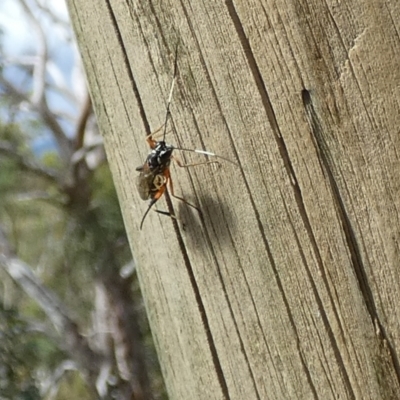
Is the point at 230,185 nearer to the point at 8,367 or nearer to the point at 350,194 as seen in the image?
the point at 350,194

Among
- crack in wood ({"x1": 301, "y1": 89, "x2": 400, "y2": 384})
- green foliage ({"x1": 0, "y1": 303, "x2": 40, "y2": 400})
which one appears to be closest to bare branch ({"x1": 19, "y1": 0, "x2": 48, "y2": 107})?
green foliage ({"x1": 0, "y1": 303, "x2": 40, "y2": 400})

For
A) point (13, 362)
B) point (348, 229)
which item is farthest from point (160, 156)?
point (13, 362)

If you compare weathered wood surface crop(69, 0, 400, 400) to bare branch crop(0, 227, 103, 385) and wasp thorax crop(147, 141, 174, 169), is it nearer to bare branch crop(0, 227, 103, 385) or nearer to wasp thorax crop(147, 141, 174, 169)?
wasp thorax crop(147, 141, 174, 169)

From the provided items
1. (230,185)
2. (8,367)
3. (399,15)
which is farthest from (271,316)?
(8,367)

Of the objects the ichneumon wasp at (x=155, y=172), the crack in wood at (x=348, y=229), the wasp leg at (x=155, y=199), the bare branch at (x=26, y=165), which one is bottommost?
the crack in wood at (x=348, y=229)

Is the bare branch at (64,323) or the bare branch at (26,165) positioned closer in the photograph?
the bare branch at (64,323)

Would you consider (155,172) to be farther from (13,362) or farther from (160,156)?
(13,362)

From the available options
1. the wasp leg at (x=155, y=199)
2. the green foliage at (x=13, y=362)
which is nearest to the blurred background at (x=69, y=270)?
the green foliage at (x=13, y=362)

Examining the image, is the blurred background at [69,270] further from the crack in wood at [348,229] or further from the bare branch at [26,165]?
the crack in wood at [348,229]
